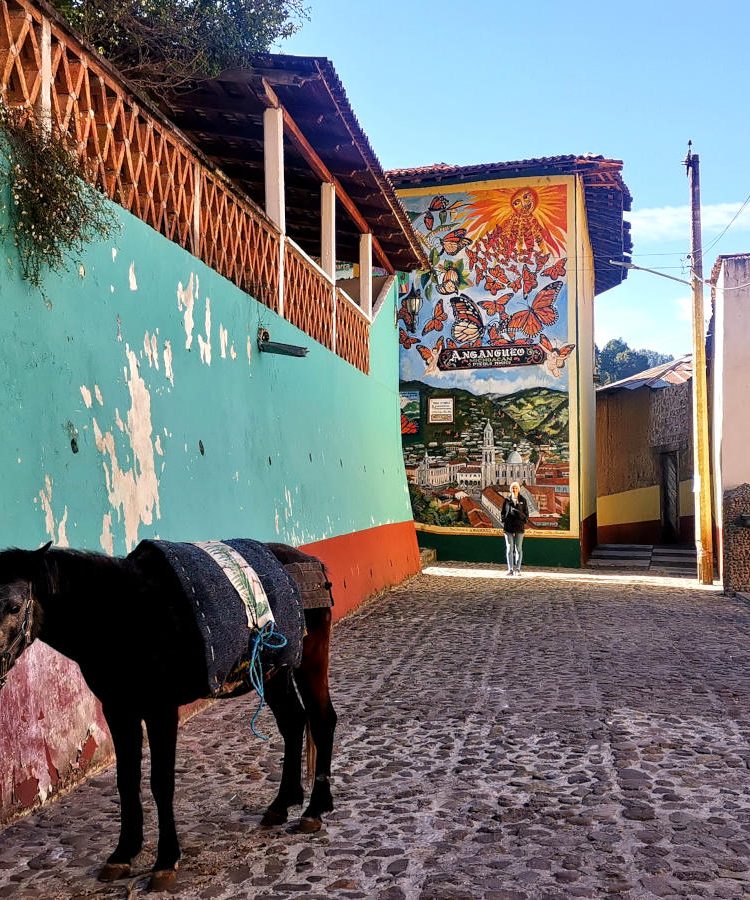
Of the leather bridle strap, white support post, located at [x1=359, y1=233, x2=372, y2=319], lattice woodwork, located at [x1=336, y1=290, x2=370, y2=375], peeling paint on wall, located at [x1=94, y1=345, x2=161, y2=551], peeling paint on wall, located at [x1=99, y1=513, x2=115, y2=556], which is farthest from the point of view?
white support post, located at [x1=359, y1=233, x2=372, y2=319]

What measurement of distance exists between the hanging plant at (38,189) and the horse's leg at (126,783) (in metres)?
2.49

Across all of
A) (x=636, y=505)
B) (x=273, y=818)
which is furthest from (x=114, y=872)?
(x=636, y=505)

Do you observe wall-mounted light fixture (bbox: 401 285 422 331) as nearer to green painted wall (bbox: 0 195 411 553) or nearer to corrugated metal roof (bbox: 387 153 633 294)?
corrugated metal roof (bbox: 387 153 633 294)

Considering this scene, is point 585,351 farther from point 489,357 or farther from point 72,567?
point 72,567

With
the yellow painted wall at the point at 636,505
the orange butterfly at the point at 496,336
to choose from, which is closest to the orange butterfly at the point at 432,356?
the orange butterfly at the point at 496,336

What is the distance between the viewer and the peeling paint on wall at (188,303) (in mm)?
6680

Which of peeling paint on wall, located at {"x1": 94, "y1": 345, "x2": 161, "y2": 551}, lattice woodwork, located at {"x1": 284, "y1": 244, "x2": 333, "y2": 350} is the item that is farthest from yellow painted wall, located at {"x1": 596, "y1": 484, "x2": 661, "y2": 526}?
peeling paint on wall, located at {"x1": 94, "y1": 345, "x2": 161, "y2": 551}

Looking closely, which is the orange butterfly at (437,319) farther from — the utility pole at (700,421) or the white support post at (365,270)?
the utility pole at (700,421)

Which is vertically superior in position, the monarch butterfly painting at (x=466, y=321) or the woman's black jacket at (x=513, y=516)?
the monarch butterfly painting at (x=466, y=321)

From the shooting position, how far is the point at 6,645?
2.73 metres

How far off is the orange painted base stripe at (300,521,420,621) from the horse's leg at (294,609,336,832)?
17.3 ft

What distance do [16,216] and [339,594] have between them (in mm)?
7135

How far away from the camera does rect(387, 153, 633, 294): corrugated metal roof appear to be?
18.1 metres

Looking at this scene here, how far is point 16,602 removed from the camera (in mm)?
2789
